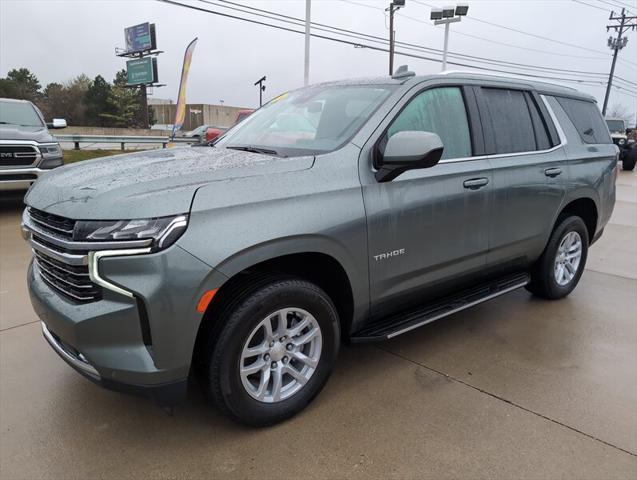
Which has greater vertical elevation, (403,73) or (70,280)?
(403,73)

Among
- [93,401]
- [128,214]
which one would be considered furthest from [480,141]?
[93,401]

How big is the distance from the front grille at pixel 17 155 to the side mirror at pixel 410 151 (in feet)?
22.7

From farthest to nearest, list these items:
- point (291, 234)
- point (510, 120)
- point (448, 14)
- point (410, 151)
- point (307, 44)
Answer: point (448, 14)
point (307, 44)
point (510, 120)
point (410, 151)
point (291, 234)

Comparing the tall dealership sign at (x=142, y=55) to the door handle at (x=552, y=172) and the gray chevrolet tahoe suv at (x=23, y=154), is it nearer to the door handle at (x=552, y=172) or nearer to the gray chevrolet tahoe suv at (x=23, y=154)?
the gray chevrolet tahoe suv at (x=23, y=154)

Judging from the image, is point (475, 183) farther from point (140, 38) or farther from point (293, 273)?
point (140, 38)

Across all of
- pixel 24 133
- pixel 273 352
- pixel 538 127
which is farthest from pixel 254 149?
pixel 24 133

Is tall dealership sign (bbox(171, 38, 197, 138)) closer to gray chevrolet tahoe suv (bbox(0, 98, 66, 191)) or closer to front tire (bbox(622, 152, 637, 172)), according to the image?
gray chevrolet tahoe suv (bbox(0, 98, 66, 191))

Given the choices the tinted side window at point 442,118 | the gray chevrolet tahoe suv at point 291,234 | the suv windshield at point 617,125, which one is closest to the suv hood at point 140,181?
the gray chevrolet tahoe suv at point 291,234

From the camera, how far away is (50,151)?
7.72 m

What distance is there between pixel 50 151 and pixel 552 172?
24.5 ft

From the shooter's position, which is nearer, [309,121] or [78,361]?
[78,361]

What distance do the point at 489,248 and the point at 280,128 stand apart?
1733 mm

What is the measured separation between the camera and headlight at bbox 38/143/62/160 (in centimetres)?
761

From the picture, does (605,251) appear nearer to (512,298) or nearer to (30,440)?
(512,298)
